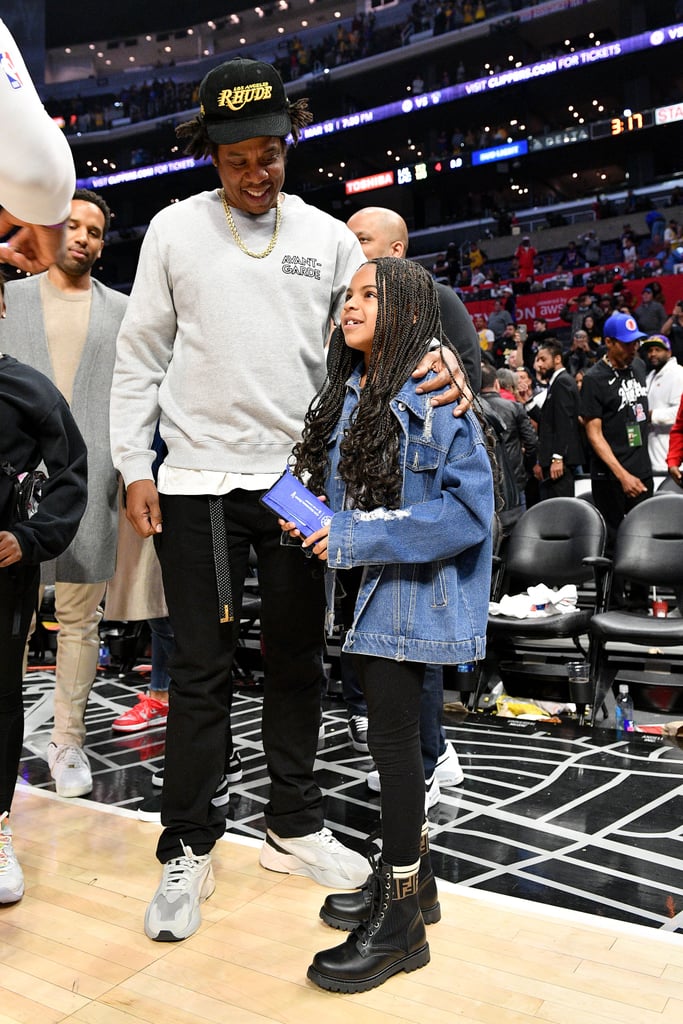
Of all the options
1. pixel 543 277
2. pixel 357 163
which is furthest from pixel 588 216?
pixel 357 163

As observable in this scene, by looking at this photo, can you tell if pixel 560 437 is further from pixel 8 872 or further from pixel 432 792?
pixel 8 872

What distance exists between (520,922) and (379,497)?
995 millimetres

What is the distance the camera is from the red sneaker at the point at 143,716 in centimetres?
381

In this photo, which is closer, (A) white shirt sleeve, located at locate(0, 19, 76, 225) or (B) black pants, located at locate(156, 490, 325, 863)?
(A) white shirt sleeve, located at locate(0, 19, 76, 225)

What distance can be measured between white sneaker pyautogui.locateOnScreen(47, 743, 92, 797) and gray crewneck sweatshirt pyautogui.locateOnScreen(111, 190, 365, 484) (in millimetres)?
1270

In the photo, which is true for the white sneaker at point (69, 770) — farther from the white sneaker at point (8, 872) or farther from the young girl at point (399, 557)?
the young girl at point (399, 557)

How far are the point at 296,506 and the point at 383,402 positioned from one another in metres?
0.28

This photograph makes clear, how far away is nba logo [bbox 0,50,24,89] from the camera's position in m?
1.24

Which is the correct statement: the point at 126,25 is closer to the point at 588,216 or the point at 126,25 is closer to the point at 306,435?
the point at 588,216

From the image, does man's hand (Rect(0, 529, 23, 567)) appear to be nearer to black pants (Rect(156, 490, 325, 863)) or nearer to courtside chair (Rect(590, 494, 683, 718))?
black pants (Rect(156, 490, 325, 863))

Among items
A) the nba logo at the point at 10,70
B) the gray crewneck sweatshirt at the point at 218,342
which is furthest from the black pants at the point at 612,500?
the nba logo at the point at 10,70

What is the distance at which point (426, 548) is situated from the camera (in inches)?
72.6

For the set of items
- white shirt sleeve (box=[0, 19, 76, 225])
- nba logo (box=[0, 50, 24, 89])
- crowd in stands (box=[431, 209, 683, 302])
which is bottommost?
white shirt sleeve (box=[0, 19, 76, 225])

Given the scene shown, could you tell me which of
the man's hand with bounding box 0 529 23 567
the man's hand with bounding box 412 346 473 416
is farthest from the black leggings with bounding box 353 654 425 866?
the man's hand with bounding box 0 529 23 567
